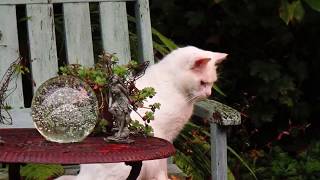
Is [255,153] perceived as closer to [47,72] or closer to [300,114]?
[300,114]

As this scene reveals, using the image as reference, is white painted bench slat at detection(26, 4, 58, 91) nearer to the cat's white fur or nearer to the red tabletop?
the cat's white fur

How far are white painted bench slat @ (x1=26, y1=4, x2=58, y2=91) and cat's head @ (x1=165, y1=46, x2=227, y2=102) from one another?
49cm

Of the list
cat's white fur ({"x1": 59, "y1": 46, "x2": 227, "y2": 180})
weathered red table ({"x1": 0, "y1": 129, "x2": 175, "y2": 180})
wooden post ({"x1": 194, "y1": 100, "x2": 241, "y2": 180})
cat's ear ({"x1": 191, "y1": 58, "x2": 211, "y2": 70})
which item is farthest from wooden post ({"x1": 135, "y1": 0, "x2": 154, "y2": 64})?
weathered red table ({"x1": 0, "y1": 129, "x2": 175, "y2": 180})

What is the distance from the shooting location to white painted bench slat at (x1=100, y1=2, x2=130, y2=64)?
3.09m

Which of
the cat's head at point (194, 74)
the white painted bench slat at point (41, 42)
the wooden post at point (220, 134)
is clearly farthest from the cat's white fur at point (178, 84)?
the white painted bench slat at point (41, 42)

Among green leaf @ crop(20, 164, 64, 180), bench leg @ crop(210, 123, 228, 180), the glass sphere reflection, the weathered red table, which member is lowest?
green leaf @ crop(20, 164, 64, 180)

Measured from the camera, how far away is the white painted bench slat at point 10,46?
291 cm

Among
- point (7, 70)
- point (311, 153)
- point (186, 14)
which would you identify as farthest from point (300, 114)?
point (7, 70)

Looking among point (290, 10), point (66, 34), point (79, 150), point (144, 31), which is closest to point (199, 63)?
point (144, 31)

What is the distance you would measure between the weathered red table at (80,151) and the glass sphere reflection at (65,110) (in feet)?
0.10

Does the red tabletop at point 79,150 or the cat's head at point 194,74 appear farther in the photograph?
the cat's head at point 194,74

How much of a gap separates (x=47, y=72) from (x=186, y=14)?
4.42 ft

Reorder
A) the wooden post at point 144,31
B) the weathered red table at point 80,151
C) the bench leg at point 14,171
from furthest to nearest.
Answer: the wooden post at point 144,31 → the bench leg at point 14,171 → the weathered red table at point 80,151

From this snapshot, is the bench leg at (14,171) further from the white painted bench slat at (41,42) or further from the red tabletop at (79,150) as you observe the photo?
the white painted bench slat at (41,42)
